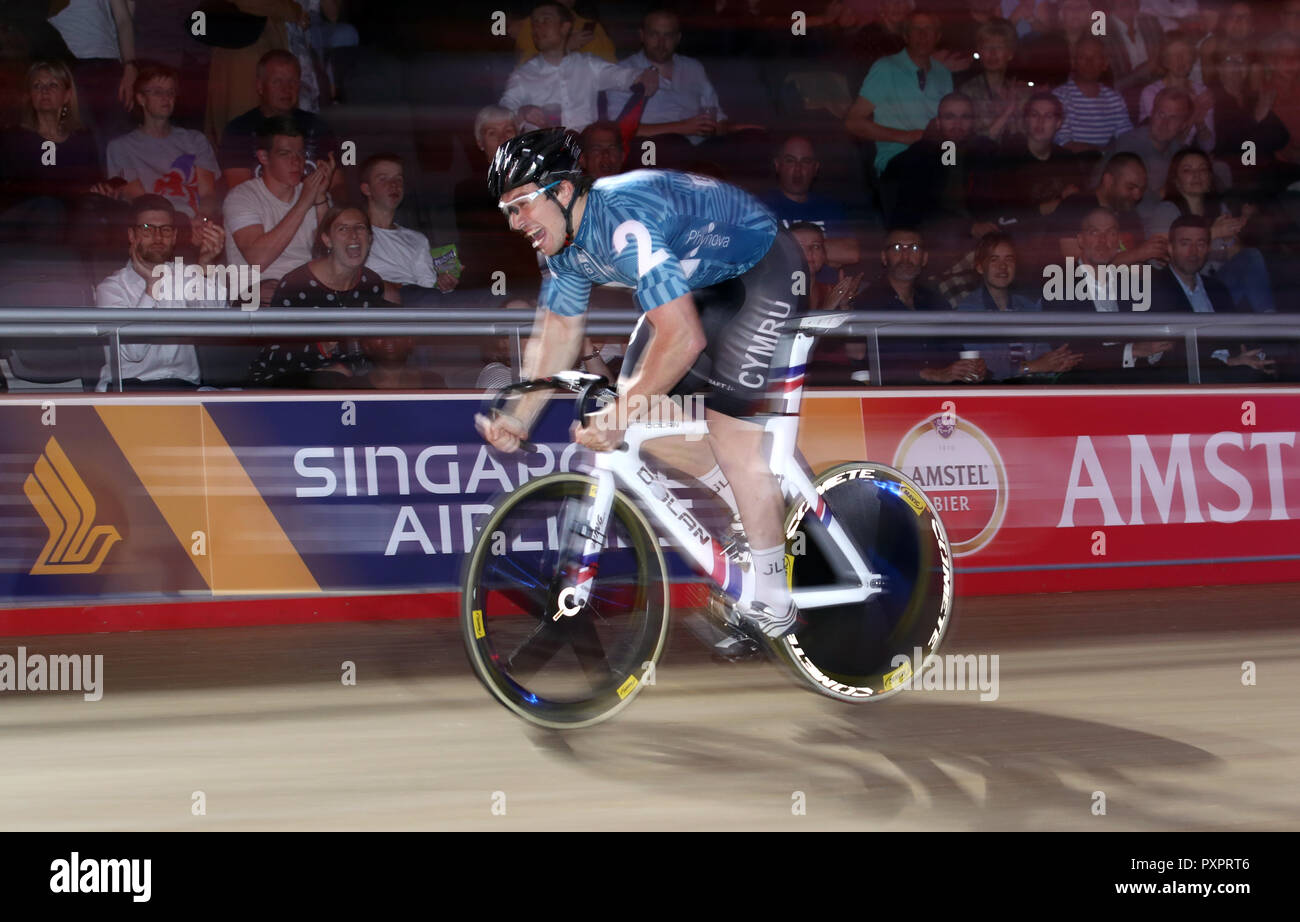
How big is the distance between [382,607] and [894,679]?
2135 millimetres

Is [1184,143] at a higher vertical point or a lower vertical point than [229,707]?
higher

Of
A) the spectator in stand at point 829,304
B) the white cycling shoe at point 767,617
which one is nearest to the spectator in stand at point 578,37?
the spectator in stand at point 829,304

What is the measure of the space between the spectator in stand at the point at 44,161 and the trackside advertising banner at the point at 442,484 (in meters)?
0.99

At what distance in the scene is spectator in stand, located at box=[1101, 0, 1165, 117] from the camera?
7.47 meters

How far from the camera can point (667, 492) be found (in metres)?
3.49

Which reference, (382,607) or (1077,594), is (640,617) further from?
(1077,594)

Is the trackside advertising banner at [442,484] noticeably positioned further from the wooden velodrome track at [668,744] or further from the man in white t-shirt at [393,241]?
the man in white t-shirt at [393,241]

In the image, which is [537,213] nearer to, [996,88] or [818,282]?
[818,282]

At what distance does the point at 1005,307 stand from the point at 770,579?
333 cm

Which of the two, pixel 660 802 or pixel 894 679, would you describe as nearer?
pixel 660 802

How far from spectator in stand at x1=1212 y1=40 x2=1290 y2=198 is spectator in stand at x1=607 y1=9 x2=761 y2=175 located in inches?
112

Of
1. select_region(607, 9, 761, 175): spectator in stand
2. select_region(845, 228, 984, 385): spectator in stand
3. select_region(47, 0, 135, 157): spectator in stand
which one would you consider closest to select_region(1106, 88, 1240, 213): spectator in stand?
select_region(845, 228, 984, 385): spectator in stand

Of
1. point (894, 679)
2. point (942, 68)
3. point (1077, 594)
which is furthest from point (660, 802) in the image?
point (942, 68)

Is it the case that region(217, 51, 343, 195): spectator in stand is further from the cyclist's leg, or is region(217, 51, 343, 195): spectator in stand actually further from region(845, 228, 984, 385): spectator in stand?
the cyclist's leg
